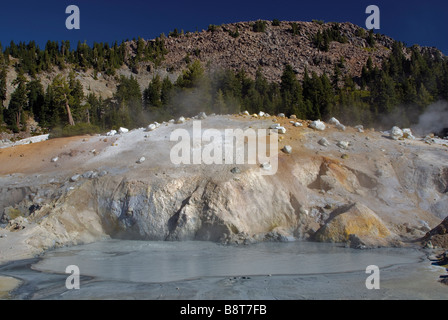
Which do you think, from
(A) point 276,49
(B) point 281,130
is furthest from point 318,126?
(A) point 276,49

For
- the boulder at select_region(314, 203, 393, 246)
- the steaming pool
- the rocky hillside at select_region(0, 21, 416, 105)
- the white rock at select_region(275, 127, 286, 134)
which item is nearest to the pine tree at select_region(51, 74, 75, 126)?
the white rock at select_region(275, 127, 286, 134)

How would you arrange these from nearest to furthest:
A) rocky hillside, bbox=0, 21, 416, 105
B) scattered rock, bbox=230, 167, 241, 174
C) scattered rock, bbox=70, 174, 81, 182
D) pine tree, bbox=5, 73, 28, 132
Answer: scattered rock, bbox=230, 167, 241, 174, scattered rock, bbox=70, 174, 81, 182, pine tree, bbox=5, 73, 28, 132, rocky hillside, bbox=0, 21, 416, 105

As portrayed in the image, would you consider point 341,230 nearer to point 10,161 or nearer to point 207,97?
point 10,161

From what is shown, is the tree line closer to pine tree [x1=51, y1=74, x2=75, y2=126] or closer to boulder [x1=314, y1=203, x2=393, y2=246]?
pine tree [x1=51, y1=74, x2=75, y2=126]

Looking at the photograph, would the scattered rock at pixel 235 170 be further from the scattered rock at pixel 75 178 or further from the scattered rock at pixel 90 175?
the scattered rock at pixel 75 178

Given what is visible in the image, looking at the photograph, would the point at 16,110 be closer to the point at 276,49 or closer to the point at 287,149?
the point at 287,149

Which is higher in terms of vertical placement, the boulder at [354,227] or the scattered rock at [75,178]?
the scattered rock at [75,178]

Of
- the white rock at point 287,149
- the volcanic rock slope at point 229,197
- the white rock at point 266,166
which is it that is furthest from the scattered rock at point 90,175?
the white rock at point 287,149
